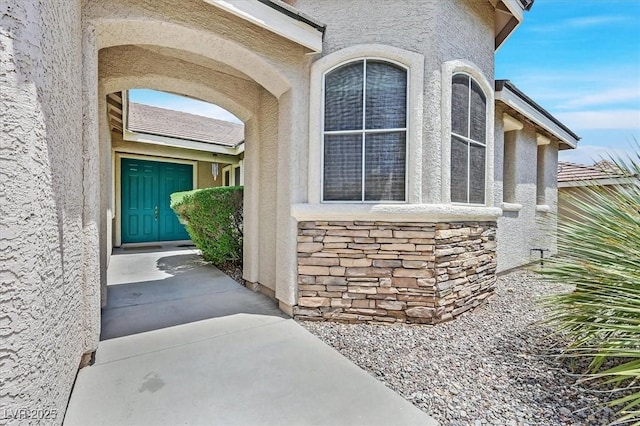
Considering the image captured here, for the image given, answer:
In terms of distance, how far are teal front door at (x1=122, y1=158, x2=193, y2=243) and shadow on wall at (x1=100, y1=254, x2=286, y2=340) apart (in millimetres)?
6972

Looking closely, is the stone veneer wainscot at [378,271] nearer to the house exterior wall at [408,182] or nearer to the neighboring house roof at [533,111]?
the house exterior wall at [408,182]

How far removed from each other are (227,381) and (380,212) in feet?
11.2

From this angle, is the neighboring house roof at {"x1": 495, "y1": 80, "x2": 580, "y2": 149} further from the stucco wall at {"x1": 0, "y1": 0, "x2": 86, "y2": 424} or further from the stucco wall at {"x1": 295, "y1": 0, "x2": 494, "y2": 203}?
the stucco wall at {"x1": 0, "y1": 0, "x2": 86, "y2": 424}

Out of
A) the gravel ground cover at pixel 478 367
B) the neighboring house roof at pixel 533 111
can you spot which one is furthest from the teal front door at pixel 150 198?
the neighboring house roof at pixel 533 111

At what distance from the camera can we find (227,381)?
11.9 feet

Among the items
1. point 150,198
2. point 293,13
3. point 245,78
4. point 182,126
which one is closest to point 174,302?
point 245,78

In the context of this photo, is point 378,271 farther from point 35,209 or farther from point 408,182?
point 35,209

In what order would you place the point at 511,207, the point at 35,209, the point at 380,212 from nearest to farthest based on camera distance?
the point at 35,209
the point at 380,212
the point at 511,207

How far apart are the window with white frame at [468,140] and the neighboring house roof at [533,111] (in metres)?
1.56

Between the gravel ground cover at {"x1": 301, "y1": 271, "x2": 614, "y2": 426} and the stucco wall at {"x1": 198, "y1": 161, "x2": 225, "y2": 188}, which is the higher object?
the stucco wall at {"x1": 198, "y1": 161, "x2": 225, "y2": 188}

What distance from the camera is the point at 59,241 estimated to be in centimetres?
272

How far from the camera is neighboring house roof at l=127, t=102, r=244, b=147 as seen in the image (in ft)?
44.9

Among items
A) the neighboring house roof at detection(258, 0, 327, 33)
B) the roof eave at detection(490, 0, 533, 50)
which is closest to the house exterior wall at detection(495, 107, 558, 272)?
the roof eave at detection(490, 0, 533, 50)

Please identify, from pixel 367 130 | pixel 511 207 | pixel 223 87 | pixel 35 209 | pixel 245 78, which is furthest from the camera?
pixel 511 207
